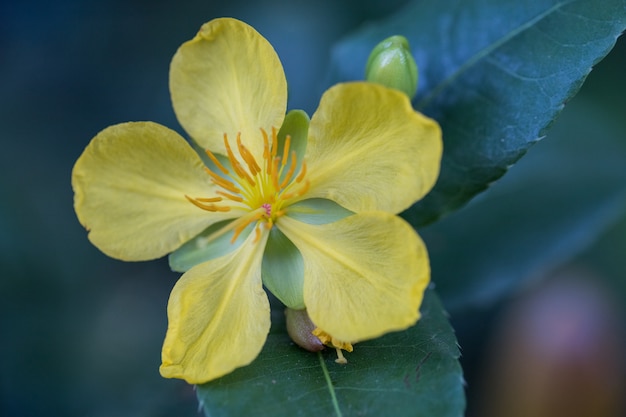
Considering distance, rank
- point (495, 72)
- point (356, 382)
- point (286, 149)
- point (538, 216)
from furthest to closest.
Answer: point (538, 216) → point (495, 72) → point (286, 149) → point (356, 382)

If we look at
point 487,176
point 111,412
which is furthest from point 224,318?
point 111,412

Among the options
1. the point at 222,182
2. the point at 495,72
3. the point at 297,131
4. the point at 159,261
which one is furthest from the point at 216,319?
the point at 159,261

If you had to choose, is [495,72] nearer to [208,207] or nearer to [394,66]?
[394,66]

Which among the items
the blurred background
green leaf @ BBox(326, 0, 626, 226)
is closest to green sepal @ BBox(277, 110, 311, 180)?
green leaf @ BBox(326, 0, 626, 226)

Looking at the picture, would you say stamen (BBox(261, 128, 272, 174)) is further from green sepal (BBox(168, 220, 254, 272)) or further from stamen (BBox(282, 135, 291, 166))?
green sepal (BBox(168, 220, 254, 272))

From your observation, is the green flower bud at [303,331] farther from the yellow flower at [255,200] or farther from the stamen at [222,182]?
the stamen at [222,182]

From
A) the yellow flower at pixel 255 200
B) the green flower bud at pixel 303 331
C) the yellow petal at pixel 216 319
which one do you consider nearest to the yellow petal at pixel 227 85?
the yellow flower at pixel 255 200
